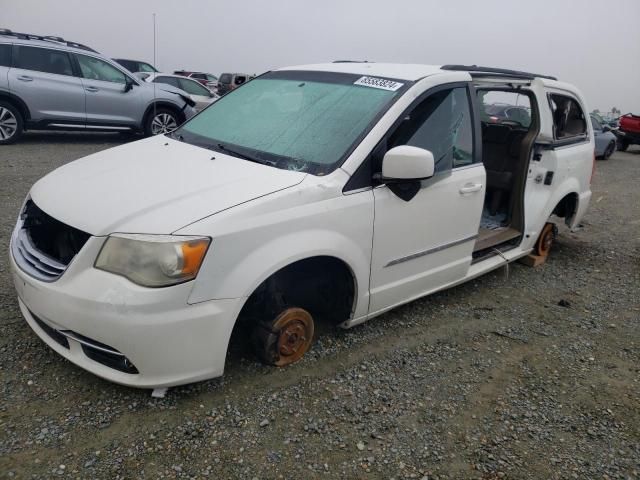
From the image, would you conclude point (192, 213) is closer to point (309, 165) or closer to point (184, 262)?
point (184, 262)

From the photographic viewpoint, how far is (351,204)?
110 inches

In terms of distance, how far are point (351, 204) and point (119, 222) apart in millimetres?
1165

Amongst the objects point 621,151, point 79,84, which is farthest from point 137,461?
point 621,151

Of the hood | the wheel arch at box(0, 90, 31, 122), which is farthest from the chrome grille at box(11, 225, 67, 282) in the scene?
the wheel arch at box(0, 90, 31, 122)

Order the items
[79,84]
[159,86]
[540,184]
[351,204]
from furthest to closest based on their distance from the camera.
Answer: [159,86] → [79,84] → [540,184] → [351,204]

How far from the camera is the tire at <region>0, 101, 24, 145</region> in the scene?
28.0ft

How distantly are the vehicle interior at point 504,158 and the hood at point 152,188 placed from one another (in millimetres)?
2136

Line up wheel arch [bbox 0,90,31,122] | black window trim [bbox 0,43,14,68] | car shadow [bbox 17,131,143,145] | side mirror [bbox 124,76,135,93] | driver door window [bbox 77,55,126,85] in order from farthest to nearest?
car shadow [bbox 17,131,143,145], side mirror [bbox 124,76,135,93], driver door window [bbox 77,55,126,85], black window trim [bbox 0,43,14,68], wheel arch [bbox 0,90,31,122]

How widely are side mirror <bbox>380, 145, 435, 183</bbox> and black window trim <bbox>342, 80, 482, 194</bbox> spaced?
0.10 m

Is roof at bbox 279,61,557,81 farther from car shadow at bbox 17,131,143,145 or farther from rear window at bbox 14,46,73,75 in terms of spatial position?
car shadow at bbox 17,131,143,145

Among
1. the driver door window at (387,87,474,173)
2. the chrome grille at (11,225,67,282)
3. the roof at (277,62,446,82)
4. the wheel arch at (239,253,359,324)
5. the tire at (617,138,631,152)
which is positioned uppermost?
the roof at (277,62,446,82)

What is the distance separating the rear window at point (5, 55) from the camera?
8.45 meters

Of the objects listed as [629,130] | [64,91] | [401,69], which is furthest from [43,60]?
[629,130]

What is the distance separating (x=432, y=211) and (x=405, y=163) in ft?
1.90
